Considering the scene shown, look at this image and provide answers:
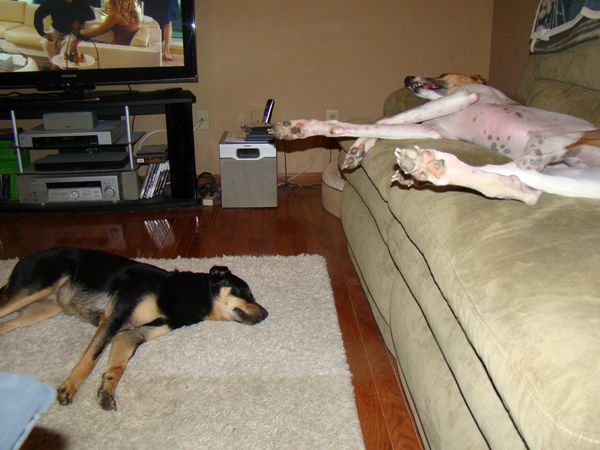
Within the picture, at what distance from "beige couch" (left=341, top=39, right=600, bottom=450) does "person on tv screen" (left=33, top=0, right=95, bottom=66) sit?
8.25 ft

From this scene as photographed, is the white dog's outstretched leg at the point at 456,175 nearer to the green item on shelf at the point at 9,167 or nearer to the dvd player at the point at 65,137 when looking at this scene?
the dvd player at the point at 65,137

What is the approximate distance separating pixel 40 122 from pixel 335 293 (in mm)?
2708

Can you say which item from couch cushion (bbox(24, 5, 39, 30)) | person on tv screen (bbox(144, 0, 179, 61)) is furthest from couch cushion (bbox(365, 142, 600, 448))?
couch cushion (bbox(24, 5, 39, 30))

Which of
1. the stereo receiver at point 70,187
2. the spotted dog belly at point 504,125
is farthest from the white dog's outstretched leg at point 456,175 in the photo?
the stereo receiver at point 70,187

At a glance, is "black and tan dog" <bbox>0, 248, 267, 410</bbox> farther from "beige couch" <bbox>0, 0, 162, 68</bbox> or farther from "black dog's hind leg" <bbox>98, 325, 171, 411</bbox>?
"beige couch" <bbox>0, 0, 162, 68</bbox>

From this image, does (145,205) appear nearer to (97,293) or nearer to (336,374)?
(97,293)

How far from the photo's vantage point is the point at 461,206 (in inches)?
55.5

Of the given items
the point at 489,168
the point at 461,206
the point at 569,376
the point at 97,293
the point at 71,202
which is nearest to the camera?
the point at 569,376

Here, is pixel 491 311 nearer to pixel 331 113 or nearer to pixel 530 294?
pixel 530 294

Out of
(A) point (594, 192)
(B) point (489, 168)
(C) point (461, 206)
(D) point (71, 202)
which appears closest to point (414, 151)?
(C) point (461, 206)

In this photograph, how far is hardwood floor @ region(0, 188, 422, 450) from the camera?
1955mm

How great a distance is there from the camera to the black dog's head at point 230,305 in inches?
80.4

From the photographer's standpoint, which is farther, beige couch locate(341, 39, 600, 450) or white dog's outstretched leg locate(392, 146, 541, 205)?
white dog's outstretched leg locate(392, 146, 541, 205)

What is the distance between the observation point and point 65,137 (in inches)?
138
